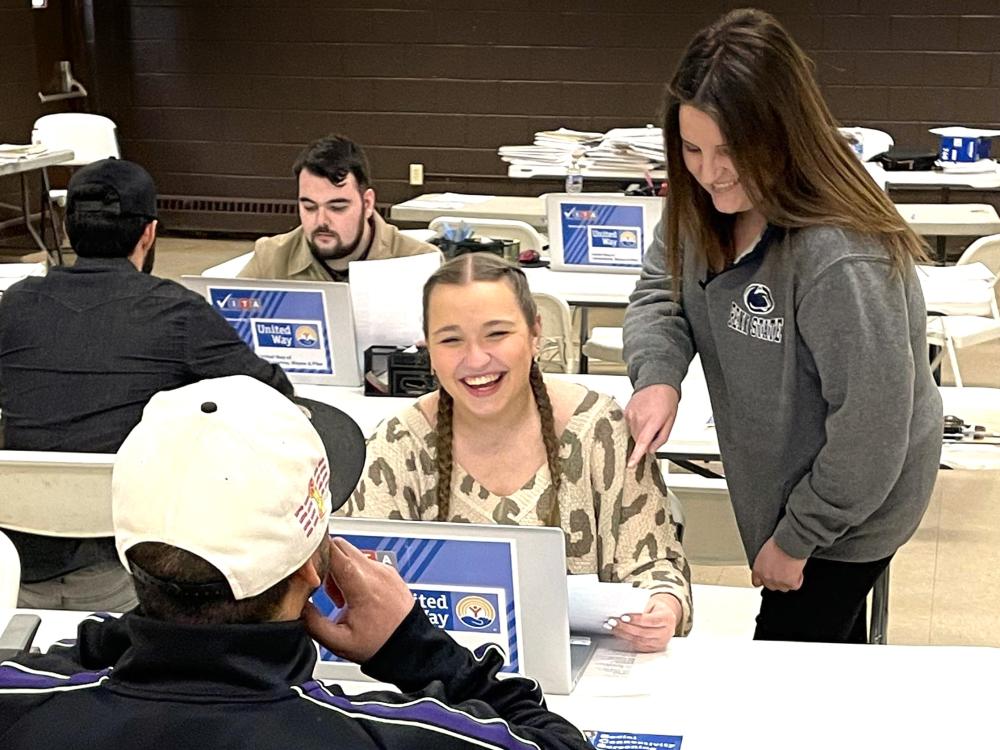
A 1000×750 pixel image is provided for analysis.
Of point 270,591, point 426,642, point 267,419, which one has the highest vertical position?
point 267,419

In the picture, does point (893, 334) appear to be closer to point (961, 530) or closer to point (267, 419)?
point (267, 419)

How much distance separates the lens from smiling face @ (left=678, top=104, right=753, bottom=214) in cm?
207

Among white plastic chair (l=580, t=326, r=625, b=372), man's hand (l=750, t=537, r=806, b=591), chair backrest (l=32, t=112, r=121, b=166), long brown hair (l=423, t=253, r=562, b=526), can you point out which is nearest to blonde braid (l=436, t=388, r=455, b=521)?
long brown hair (l=423, t=253, r=562, b=526)

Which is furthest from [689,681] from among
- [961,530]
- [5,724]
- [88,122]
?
[88,122]

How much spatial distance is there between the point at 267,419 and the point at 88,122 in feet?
24.3

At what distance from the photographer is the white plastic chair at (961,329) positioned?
4.66 meters

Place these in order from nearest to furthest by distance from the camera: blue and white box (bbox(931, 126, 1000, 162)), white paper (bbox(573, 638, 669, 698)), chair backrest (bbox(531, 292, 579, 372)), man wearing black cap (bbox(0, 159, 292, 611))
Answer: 1. white paper (bbox(573, 638, 669, 698))
2. man wearing black cap (bbox(0, 159, 292, 611))
3. chair backrest (bbox(531, 292, 579, 372))
4. blue and white box (bbox(931, 126, 1000, 162))

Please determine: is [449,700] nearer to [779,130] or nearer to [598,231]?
[779,130]

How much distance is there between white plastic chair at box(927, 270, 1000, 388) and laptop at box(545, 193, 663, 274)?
0.99m

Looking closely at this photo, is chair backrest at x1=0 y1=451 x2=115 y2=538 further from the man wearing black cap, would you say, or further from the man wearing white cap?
the man wearing white cap

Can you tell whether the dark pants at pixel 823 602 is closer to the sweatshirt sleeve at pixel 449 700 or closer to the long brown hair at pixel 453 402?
the long brown hair at pixel 453 402

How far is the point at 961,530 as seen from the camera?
15.6 ft

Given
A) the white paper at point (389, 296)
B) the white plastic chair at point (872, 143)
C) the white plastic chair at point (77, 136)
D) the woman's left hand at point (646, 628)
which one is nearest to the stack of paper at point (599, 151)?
the white plastic chair at point (872, 143)

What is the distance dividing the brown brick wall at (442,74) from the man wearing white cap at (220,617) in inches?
312
